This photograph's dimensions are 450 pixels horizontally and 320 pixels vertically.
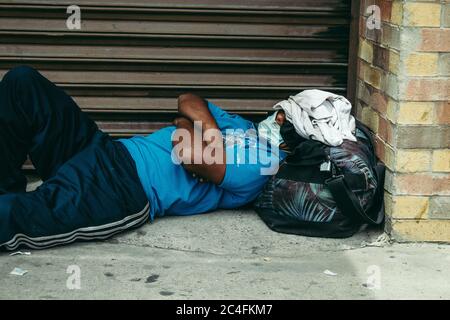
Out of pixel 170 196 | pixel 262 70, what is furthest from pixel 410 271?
pixel 262 70

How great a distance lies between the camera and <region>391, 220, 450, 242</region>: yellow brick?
430 centimetres

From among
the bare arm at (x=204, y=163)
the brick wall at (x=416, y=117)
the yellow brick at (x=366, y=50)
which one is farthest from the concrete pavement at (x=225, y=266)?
the yellow brick at (x=366, y=50)

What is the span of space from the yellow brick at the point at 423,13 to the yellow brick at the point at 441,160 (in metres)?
0.66

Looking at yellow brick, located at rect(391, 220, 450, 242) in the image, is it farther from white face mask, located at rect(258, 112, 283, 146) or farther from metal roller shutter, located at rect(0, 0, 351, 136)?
metal roller shutter, located at rect(0, 0, 351, 136)

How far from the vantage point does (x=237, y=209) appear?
4801 mm

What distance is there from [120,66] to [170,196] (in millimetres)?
988

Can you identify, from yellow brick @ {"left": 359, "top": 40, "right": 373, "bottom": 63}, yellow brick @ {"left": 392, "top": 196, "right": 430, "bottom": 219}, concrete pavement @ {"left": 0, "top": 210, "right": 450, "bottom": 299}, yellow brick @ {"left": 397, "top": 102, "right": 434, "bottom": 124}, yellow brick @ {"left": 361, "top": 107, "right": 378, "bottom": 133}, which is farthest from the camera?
yellow brick @ {"left": 359, "top": 40, "right": 373, "bottom": 63}

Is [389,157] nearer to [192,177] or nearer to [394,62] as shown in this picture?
[394,62]

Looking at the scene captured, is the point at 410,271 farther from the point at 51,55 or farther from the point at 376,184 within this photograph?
the point at 51,55

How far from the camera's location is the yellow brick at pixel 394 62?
4.18 meters

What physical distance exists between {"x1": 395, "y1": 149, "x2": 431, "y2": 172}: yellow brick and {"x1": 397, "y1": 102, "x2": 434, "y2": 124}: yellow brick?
6.3 inches

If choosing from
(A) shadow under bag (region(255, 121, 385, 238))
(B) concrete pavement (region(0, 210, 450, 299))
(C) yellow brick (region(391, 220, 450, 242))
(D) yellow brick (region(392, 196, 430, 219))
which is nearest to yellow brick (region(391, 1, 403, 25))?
(A) shadow under bag (region(255, 121, 385, 238))

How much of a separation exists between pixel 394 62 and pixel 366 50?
1.93 ft
